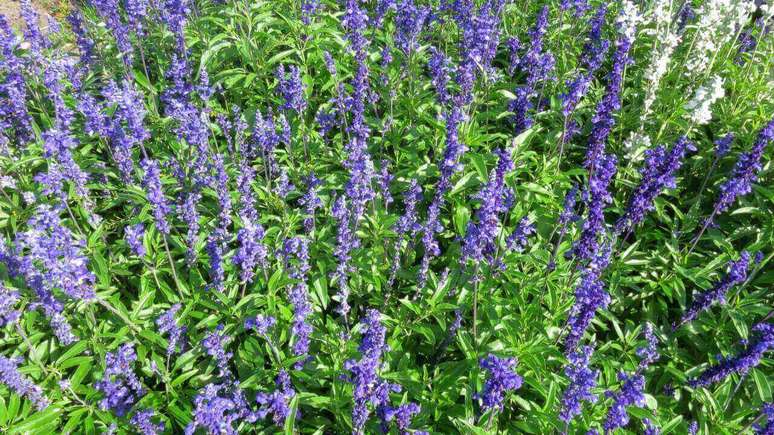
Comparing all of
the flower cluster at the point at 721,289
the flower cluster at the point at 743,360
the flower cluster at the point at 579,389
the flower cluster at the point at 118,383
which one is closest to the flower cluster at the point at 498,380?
the flower cluster at the point at 579,389

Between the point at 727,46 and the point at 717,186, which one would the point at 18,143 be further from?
the point at 727,46

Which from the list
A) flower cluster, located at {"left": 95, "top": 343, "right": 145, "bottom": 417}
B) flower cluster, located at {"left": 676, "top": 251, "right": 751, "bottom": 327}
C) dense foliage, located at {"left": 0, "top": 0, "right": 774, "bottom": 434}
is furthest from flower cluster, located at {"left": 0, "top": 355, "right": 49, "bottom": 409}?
flower cluster, located at {"left": 676, "top": 251, "right": 751, "bottom": 327}

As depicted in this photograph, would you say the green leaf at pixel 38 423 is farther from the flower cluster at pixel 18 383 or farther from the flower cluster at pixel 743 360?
the flower cluster at pixel 743 360

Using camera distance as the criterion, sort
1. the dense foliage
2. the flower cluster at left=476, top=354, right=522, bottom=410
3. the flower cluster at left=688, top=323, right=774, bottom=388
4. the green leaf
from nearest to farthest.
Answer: the flower cluster at left=476, top=354, right=522, bottom=410, the flower cluster at left=688, top=323, right=774, bottom=388, the green leaf, the dense foliage

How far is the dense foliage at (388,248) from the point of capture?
4.22 meters

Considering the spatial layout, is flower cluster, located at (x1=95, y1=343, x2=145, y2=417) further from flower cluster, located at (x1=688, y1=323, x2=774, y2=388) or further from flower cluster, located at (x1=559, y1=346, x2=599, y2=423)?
flower cluster, located at (x1=688, y1=323, x2=774, y2=388)

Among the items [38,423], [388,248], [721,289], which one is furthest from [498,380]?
[38,423]

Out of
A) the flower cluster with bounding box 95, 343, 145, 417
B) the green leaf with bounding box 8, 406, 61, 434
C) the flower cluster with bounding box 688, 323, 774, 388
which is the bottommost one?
the green leaf with bounding box 8, 406, 61, 434

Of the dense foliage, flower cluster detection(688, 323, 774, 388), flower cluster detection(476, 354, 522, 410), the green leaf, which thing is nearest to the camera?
flower cluster detection(476, 354, 522, 410)

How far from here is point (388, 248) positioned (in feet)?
18.2

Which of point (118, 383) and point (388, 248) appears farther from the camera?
point (388, 248)

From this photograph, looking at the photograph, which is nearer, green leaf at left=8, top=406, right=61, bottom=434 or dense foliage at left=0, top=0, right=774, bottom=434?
green leaf at left=8, top=406, right=61, bottom=434

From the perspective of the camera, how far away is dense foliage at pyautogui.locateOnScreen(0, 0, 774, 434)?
166 inches

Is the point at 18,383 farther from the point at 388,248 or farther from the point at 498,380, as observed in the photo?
the point at 498,380
